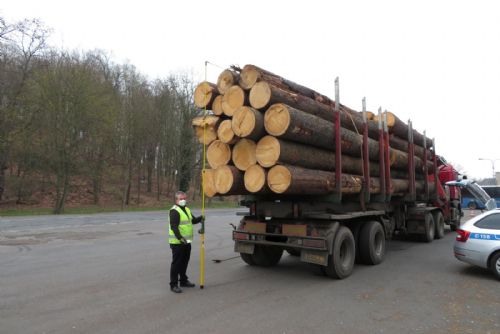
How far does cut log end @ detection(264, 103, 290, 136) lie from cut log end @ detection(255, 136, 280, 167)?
141mm

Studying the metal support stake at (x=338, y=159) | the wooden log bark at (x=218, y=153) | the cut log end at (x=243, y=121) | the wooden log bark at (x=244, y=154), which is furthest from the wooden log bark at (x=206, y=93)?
the metal support stake at (x=338, y=159)

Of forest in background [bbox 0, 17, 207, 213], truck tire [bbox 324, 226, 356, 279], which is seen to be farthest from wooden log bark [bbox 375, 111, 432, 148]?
forest in background [bbox 0, 17, 207, 213]

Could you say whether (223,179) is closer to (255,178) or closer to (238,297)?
(255,178)

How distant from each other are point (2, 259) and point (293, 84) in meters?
7.63

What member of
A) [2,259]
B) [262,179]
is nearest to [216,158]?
[262,179]

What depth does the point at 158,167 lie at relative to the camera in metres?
37.7

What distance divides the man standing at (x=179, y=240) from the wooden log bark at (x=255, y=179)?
1.16 meters

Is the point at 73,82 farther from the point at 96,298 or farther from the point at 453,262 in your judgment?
the point at 453,262

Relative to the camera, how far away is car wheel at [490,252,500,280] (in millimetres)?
6850

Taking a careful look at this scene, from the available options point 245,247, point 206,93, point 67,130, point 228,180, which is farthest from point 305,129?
point 67,130

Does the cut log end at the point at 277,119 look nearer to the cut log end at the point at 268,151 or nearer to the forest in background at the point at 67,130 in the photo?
the cut log end at the point at 268,151

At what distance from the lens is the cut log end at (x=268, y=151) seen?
629 cm

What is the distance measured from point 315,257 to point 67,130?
23.5 m

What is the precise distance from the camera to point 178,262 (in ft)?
20.0
